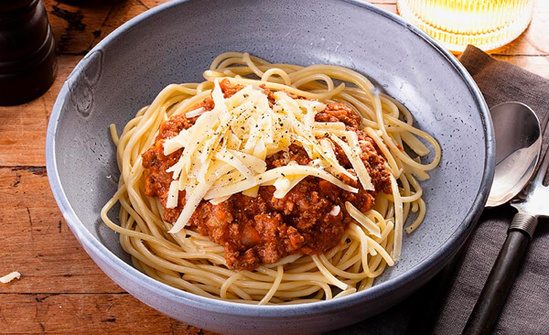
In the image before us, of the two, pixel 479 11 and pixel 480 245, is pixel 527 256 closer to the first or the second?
pixel 480 245

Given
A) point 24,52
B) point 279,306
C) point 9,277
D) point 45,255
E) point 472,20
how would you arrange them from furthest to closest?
point 472,20, point 24,52, point 45,255, point 9,277, point 279,306

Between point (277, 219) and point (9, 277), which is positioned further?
point (9, 277)

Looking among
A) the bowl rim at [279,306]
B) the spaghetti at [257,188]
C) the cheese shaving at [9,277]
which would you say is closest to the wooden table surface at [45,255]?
the cheese shaving at [9,277]

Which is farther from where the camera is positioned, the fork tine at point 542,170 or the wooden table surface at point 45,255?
the fork tine at point 542,170

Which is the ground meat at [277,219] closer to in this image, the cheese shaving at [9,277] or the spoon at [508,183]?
the spoon at [508,183]

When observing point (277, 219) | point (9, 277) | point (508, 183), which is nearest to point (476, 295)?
point (508, 183)

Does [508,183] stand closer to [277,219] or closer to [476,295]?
[476,295]
